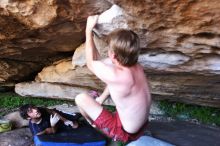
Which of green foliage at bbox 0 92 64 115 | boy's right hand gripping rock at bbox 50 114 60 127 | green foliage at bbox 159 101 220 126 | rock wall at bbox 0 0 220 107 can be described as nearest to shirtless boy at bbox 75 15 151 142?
rock wall at bbox 0 0 220 107

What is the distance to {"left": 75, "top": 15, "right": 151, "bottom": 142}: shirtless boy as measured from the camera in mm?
3865

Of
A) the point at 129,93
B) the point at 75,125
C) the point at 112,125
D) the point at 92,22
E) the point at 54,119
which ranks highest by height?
the point at 92,22

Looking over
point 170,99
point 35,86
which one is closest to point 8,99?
point 35,86

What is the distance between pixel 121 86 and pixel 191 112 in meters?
2.76

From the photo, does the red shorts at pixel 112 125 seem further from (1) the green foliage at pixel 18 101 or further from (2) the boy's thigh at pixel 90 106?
(1) the green foliage at pixel 18 101

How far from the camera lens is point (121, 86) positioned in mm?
Result: 4047

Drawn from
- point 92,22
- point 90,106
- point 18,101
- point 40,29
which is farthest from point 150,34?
point 18,101

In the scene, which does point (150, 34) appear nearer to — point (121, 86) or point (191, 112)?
point (121, 86)

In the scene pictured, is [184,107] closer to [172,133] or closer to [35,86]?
[172,133]

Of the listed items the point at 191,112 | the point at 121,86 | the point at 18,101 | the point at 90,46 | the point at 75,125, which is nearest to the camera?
the point at 121,86

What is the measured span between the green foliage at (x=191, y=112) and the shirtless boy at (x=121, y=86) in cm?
219

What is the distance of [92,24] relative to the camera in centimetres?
429

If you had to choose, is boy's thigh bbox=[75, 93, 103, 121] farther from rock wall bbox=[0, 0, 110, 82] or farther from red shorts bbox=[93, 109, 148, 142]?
rock wall bbox=[0, 0, 110, 82]

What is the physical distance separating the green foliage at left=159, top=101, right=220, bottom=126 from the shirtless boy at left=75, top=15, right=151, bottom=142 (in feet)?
Answer: 7.19
